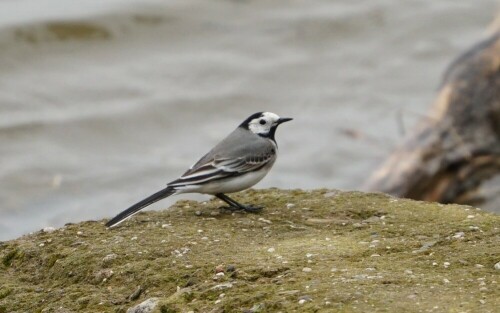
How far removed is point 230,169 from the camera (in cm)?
768

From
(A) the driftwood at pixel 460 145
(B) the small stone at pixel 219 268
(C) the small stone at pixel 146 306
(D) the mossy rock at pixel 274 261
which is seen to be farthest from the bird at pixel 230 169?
(A) the driftwood at pixel 460 145

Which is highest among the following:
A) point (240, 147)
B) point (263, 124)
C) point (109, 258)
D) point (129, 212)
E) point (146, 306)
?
point (263, 124)

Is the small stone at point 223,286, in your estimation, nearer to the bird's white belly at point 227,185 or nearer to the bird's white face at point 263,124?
the bird's white belly at point 227,185

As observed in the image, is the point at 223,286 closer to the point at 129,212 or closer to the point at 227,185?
the point at 129,212

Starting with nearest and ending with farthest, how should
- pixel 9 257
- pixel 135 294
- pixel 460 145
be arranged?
pixel 135 294
pixel 9 257
pixel 460 145

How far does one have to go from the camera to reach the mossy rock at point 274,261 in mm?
5195

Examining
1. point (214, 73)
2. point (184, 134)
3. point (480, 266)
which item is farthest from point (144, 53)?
point (480, 266)

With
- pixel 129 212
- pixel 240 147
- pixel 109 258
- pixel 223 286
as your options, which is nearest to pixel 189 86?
pixel 240 147

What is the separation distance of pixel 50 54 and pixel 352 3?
6.03 metres

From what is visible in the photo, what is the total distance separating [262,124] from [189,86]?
9415 millimetres

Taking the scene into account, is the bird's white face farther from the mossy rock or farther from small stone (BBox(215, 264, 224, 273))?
small stone (BBox(215, 264, 224, 273))

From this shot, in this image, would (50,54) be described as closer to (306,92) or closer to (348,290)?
(306,92)

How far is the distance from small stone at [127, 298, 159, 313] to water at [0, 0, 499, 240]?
7918mm

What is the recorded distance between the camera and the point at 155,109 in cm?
1684
